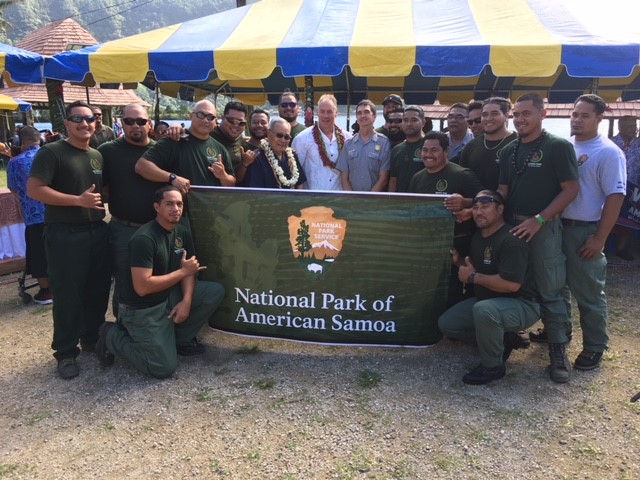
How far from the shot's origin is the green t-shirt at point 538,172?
10.2 feet

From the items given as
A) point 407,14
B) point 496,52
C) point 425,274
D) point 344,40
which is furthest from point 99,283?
point 407,14

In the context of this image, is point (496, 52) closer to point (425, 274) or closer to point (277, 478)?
point (425, 274)

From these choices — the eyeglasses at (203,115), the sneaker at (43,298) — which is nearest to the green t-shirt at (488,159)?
the eyeglasses at (203,115)

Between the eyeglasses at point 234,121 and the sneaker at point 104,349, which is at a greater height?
the eyeglasses at point 234,121

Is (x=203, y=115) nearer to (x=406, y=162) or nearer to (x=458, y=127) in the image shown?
(x=406, y=162)

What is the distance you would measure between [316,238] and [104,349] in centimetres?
179

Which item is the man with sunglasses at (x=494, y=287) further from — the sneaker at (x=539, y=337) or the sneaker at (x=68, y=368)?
the sneaker at (x=68, y=368)

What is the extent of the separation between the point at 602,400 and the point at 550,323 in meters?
0.57

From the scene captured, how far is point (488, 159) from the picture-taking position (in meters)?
3.78

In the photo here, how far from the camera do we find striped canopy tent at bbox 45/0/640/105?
17.9 ft

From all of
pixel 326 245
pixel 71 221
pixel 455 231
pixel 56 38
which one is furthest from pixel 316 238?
pixel 56 38

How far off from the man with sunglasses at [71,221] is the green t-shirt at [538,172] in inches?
115

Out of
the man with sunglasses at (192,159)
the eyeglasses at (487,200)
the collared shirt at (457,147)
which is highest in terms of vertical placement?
the man with sunglasses at (192,159)

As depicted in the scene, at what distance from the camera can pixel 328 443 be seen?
8.89 feet
